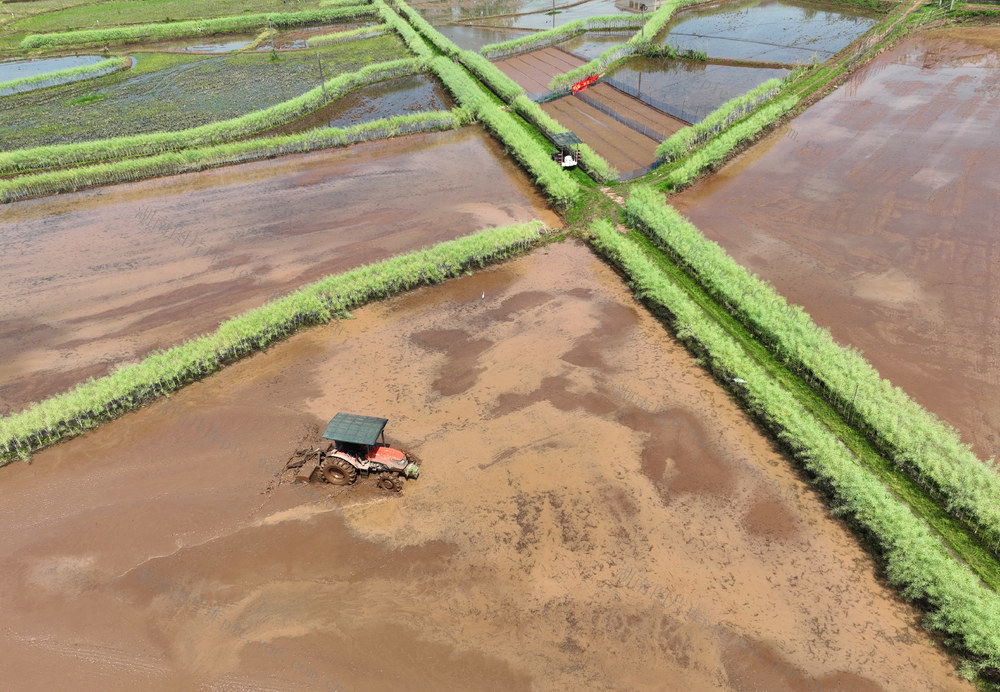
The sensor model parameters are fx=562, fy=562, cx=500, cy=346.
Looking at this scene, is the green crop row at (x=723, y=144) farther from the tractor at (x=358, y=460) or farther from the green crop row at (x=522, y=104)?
the tractor at (x=358, y=460)

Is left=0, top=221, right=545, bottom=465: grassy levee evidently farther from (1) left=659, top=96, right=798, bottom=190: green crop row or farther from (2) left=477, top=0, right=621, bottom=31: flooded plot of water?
(2) left=477, top=0, right=621, bottom=31: flooded plot of water

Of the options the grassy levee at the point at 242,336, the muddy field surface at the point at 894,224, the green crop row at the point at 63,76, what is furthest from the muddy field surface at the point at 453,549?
the green crop row at the point at 63,76

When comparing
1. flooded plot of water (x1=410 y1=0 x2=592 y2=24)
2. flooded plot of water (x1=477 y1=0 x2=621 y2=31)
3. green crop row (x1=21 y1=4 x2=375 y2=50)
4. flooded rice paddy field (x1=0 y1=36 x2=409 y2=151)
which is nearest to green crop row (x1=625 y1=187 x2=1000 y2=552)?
flooded rice paddy field (x1=0 y1=36 x2=409 y2=151)

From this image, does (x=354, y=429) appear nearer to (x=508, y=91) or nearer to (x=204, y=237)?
(x=204, y=237)

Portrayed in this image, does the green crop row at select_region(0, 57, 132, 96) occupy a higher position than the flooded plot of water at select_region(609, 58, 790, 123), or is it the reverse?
the green crop row at select_region(0, 57, 132, 96)

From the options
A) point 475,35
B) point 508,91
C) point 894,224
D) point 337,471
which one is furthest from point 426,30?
point 337,471

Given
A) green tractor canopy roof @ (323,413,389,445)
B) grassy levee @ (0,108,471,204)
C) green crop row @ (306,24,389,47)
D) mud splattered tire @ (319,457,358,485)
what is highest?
green crop row @ (306,24,389,47)

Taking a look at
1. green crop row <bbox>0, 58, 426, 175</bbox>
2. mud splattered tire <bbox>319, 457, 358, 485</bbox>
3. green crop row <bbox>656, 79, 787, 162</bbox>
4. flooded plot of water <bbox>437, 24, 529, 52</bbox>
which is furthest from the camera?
flooded plot of water <bbox>437, 24, 529, 52</bbox>
